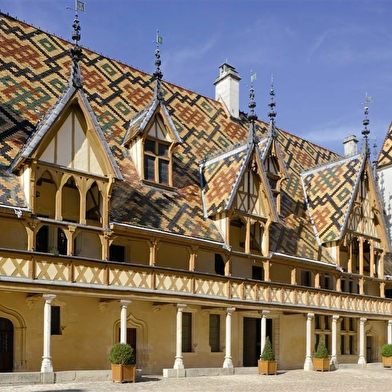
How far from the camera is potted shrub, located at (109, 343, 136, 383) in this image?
57.8 ft

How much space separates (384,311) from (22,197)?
20.3 meters

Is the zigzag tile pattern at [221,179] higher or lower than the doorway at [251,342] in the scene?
higher

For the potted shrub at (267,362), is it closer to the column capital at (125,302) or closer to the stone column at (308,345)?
the stone column at (308,345)

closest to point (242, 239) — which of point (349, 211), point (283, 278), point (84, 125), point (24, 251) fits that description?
point (283, 278)

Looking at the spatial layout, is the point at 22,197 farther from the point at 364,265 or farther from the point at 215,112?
the point at 364,265

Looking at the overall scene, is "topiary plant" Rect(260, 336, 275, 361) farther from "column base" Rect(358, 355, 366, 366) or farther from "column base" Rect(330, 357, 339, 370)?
"column base" Rect(358, 355, 366, 366)

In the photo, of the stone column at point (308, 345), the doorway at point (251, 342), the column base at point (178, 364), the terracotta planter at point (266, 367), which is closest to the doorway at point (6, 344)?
the column base at point (178, 364)

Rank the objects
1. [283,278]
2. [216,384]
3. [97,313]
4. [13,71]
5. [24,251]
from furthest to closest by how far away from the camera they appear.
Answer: [283,278]
[13,71]
[97,313]
[216,384]
[24,251]

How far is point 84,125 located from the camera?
63.5 feet

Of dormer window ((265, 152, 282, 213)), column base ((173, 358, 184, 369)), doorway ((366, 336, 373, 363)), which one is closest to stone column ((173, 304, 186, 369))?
column base ((173, 358, 184, 369))

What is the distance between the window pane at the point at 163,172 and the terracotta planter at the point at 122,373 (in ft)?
26.7

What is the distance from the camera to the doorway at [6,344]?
18141mm

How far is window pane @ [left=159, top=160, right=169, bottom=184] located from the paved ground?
7475 millimetres

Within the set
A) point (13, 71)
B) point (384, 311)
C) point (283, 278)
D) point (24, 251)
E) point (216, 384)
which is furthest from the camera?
point (384, 311)
